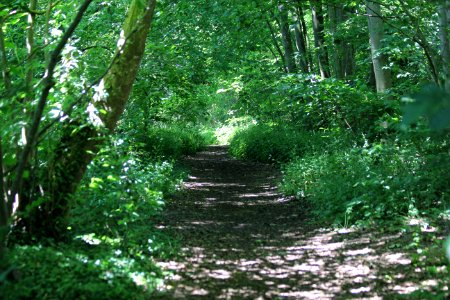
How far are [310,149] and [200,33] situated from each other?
5633mm

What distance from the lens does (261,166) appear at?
638 inches

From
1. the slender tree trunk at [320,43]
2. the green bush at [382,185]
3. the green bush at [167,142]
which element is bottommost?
the green bush at [382,185]

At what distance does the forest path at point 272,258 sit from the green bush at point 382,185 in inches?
19.5

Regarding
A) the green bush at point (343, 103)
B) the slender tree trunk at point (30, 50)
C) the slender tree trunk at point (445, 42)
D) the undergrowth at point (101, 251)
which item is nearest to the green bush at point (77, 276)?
the undergrowth at point (101, 251)

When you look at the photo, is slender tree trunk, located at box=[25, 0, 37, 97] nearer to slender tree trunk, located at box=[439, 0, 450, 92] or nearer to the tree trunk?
the tree trunk

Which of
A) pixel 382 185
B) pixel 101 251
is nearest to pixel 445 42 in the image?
pixel 382 185

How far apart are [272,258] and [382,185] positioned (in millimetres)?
2427

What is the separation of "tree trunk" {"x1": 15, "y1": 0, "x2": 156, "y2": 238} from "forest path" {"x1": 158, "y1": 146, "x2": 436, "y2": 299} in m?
1.47

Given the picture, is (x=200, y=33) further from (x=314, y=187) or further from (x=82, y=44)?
(x=314, y=187)

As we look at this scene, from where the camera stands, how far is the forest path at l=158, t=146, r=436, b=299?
483 centimetres

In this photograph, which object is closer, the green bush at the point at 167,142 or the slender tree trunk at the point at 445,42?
the slender tree trunk at the point at 445,42

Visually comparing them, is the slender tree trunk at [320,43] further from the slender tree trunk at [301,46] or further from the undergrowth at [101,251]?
the undergrowth at [101,251]

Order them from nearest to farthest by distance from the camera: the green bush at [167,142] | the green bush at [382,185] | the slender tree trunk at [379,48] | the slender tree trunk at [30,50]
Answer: the slender tree trunk at [30,50], the green bush at [382,185], the slender tree trunk at [379,48], the green bush at [167,142]

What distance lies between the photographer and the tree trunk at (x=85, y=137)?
5555mm
